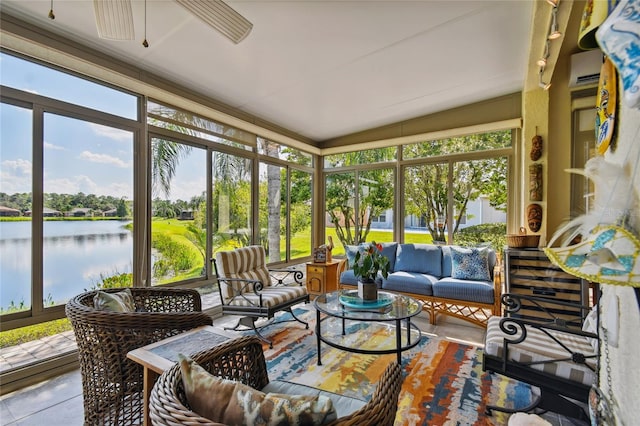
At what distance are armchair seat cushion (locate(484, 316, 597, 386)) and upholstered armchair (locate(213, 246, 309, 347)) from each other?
1.97 meters

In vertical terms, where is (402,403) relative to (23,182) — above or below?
below

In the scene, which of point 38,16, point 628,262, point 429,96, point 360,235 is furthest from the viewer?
point 360,235

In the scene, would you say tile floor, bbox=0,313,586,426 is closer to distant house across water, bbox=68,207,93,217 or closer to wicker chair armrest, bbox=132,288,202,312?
wicker chair armrest, bbox=132,288,202,312

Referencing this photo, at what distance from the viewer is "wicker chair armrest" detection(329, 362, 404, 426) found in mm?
790

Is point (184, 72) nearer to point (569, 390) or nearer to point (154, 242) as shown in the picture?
point (154, 242)

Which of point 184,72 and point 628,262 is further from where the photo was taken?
point 184,72

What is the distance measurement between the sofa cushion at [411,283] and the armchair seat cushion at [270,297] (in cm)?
126

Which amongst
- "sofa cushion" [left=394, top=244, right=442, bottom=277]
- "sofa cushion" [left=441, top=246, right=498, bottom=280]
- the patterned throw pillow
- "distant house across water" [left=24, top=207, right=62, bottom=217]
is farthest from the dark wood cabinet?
"distant house across water" [left=24, top=207, right=62, bottom=217]

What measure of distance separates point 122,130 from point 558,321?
412 centimetres

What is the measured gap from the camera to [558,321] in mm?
2092

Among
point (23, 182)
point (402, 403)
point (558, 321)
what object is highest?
point (23, 182)

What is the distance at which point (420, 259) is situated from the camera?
4297 millimetres

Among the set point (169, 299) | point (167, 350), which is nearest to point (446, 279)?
point (169, 299)

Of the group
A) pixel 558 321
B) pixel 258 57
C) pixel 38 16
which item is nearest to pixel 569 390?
pixel 558 321
